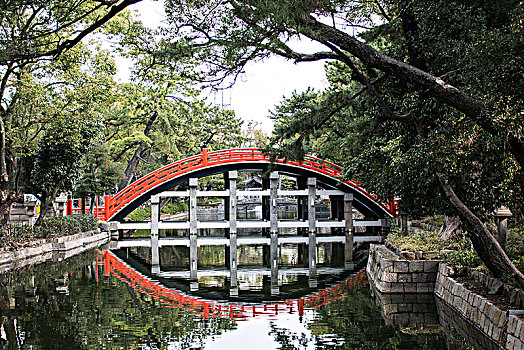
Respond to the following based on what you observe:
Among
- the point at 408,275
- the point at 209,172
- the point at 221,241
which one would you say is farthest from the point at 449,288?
the point at 209,172

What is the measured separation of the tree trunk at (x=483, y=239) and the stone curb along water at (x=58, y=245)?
11.4 metres

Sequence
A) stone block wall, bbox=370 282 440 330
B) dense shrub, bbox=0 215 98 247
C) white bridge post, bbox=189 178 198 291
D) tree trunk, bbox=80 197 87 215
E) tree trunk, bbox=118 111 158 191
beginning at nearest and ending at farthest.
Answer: stone block wall, bbox=370 282 440 330
white bridge post, bbox=189 178 198 291
dense shrub, bbox=0 215 98 247
tree trunk, bbox=80 197 87 215
tree trunk, bbox=118 111 158 191

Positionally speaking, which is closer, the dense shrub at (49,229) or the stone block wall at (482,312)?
the stone block wall at (482,312)

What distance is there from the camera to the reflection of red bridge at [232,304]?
9.18m

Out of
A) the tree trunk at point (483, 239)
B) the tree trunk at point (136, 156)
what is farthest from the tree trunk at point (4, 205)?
the tree trunk at point (483, 239)

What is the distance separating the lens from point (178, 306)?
31.4ft

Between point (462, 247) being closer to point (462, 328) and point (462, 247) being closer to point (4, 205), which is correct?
point (462, 328)

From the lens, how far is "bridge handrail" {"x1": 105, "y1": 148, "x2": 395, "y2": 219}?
2219cm

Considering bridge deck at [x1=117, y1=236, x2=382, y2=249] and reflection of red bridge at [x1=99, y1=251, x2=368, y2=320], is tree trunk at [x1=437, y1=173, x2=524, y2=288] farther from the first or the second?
bridge deck at [x1=117, y1=236, x2=382, y2=249]

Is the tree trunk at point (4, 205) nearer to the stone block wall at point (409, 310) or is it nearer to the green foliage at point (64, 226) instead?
the green foliage at point (64, 226)

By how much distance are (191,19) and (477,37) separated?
4.74 m

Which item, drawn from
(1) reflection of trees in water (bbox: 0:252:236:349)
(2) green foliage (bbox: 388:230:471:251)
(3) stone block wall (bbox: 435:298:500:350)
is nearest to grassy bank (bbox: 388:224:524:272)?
(2) green foliage (bbox: 388:230:471:251)

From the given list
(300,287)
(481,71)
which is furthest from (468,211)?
(300,287)

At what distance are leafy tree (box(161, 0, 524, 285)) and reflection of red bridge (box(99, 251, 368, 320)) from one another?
2.95 meters
